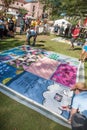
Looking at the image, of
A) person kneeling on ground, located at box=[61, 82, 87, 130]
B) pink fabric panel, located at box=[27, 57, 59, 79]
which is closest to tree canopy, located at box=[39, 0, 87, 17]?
pink fabric panel, located at box=[27, 57, 59, 79]

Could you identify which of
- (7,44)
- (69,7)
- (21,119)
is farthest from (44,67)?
(69,7)

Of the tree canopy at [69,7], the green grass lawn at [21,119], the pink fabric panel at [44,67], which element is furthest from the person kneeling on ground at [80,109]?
the tree canopy at [69,7]

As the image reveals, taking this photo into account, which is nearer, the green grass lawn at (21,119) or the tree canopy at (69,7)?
the green grass lawn at (21,119)

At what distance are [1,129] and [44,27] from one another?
20324 mm

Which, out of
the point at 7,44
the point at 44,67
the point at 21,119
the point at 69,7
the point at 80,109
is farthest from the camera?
the point at 69,7

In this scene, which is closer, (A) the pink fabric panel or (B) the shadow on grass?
A: (A) the pink fabric panel

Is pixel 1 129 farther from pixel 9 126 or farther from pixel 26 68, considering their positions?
pixel 26 68

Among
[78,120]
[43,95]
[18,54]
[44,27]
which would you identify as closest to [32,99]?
[43,95]

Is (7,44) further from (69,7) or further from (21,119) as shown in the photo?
(21,119)

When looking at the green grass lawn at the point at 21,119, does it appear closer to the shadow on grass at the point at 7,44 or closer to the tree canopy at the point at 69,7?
the shadow on grass at the point at 7,44

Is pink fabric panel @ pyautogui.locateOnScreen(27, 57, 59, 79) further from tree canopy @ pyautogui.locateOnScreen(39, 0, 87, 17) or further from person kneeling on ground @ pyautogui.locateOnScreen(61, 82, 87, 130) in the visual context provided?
tree canopy @ pyautogui.locateOnScreen(39, 0, 87, 17)

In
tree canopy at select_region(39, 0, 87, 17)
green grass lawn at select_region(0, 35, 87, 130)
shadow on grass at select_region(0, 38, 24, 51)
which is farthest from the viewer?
tree canopy at select_region(39, 0, 87, 17)

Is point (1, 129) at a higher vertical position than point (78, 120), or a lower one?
lower

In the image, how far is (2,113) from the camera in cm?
568
